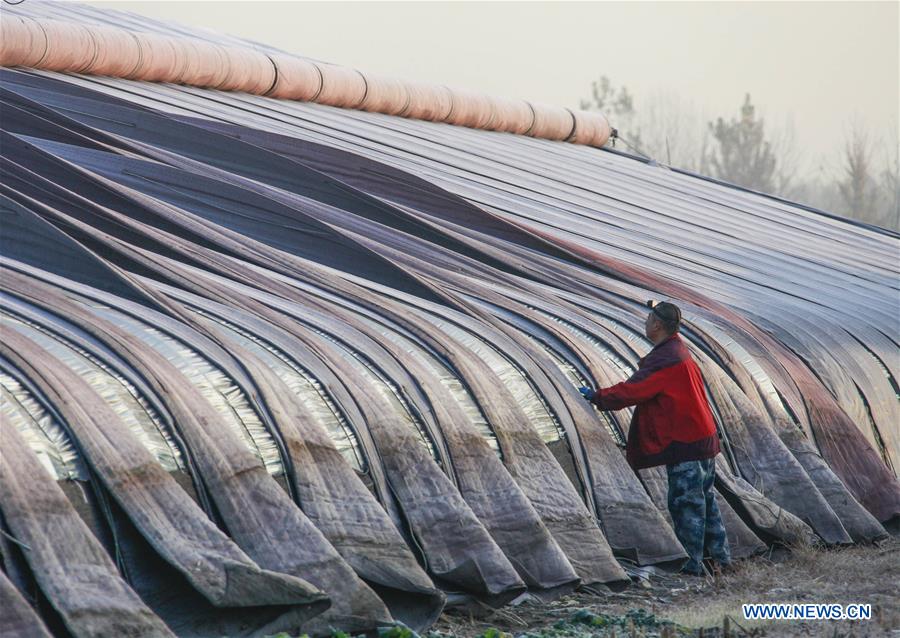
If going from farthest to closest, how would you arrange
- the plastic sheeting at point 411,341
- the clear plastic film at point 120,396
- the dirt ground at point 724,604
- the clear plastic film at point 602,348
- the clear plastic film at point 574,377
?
the clear plastic film at point 602,348 < the clear plastic film at point 574,377 < the plastic sheeting at point 411,341 < the dirt ground at point 724,604 < the clear plastic film at point 120,396

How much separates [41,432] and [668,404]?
3.34 metres

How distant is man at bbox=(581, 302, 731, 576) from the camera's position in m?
6.71

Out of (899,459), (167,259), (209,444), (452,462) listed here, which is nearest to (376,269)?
(167,259)

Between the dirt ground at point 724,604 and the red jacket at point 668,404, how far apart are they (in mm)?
688

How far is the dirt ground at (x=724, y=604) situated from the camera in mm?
5480

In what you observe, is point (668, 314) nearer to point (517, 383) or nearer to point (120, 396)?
point (517, 383)

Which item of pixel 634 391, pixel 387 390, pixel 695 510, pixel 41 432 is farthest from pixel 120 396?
pixel 695 510

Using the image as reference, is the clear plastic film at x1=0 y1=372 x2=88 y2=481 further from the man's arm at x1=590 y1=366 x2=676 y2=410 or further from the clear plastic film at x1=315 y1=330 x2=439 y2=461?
the man's arm at x1=590 y1=366 x2=676 y2=410

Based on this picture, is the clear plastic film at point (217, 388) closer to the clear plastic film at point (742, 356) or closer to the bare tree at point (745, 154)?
the clear plastic film at point (742, 356)

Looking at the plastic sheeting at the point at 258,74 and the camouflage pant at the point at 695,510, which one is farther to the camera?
the plastic sheeting at the point at 258,74

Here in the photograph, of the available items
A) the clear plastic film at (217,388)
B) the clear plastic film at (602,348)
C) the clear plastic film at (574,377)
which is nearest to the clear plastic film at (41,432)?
the clear plastic film at (217,388)

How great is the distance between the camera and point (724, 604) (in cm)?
607

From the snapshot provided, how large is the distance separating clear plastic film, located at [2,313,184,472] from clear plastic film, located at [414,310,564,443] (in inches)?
82.0

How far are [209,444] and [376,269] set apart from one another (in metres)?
2.68
